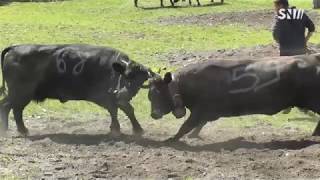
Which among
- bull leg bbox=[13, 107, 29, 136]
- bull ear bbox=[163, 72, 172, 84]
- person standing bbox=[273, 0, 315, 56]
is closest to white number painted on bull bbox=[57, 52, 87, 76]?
bull leg bbox=[13, 107, 29, 136]

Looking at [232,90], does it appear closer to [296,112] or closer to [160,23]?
[296,112]

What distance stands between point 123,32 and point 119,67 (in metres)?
15.7

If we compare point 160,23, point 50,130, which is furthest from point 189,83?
point 160,23

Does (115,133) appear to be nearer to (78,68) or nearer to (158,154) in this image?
(78,68)

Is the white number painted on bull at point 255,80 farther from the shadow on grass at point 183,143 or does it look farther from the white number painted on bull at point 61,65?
the white number painted on bull at point 61,65

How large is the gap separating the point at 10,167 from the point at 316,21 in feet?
72.9

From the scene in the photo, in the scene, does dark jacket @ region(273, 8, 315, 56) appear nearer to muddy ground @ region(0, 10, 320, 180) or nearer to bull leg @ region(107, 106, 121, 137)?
muddy ground @ region(0, 10, 320, 180)

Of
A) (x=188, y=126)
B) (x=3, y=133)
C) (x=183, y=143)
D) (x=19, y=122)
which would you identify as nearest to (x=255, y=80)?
(x=188, y=126)

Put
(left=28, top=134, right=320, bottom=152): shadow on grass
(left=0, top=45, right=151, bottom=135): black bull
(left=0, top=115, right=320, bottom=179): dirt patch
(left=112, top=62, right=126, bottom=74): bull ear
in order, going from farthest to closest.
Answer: (left=0, top=45, right=151, bottom=135): black bull → (left=112, top=62, right=126, bottom=74): bull ear → (left=28, top=134, right=320, bottom=152): shadow on grass → (left=0, top=115, right=320, bottom=179): dirt patch

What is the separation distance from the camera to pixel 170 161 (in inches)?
342

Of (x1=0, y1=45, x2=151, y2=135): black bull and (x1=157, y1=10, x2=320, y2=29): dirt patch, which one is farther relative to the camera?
(x1=157, y1=10, x2=320, y2=29): dirt patch

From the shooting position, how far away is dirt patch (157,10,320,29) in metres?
28.9

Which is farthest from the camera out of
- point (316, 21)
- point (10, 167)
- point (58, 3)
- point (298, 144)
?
point (58, 3)

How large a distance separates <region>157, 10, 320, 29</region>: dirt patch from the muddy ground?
16911 millimetres
